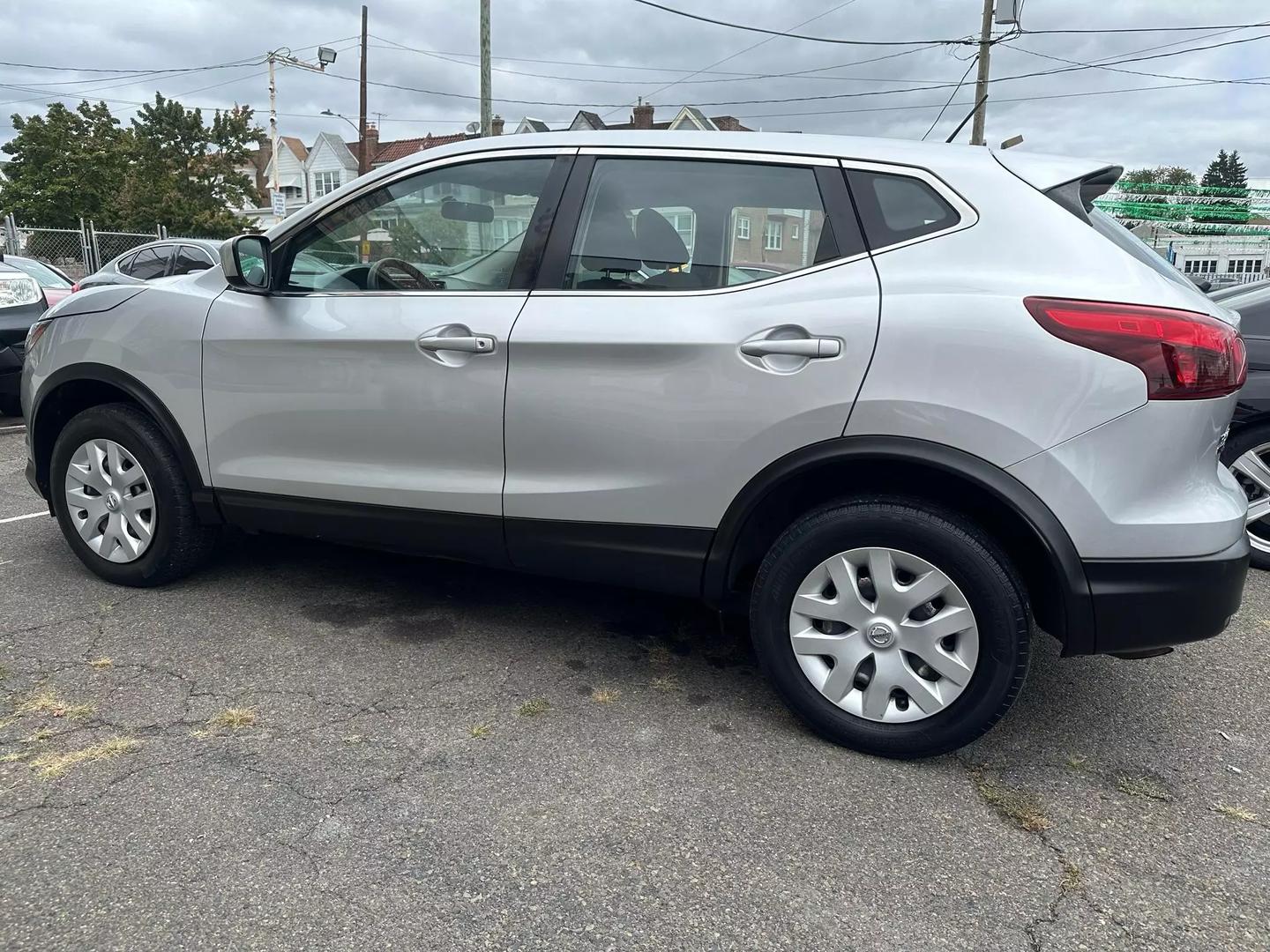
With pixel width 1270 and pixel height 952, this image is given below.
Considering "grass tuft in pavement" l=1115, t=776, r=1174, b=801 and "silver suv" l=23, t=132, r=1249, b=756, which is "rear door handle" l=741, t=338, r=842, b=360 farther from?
"grass tuft in pavement" l=1115, t=776, r=1174, b=801

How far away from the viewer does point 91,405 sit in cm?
387

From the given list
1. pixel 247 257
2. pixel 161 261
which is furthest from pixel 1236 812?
pixel 161 261

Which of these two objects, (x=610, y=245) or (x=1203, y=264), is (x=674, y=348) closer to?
(x=610, y=245)

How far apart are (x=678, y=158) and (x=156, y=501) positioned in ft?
7.88

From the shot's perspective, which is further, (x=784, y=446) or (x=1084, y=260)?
(x=784, y=446)

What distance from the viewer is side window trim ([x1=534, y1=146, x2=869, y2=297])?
2.66 m

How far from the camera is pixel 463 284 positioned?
10.1 feet

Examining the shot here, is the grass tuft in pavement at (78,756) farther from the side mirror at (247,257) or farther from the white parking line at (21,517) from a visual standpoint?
the white parking line at (21,517)

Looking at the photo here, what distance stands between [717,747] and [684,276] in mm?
1402

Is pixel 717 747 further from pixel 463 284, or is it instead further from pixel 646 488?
pixel 463 284

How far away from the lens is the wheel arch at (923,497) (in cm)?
243

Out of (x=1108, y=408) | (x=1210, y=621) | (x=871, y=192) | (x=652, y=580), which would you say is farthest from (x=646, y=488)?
(x=1210, y=621)

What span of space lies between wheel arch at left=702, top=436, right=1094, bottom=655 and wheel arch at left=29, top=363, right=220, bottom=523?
6.81 feet

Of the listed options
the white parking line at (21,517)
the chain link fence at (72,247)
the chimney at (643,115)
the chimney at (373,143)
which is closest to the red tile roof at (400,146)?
the chimney at (373,143)
